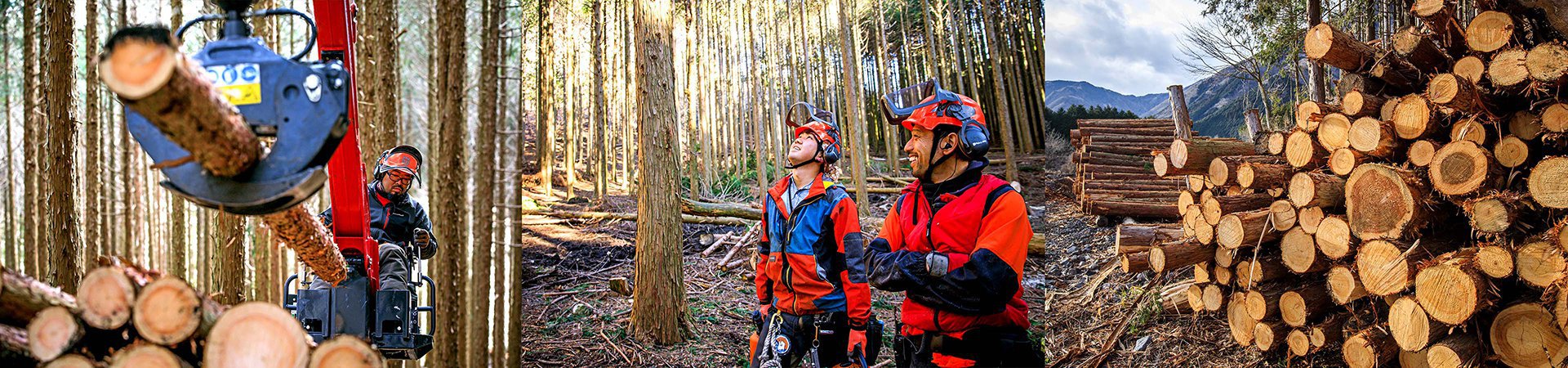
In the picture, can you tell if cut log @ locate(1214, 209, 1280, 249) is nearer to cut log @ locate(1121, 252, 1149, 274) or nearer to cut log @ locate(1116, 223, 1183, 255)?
cut log @ locate(1116, 223, 1183, 255)

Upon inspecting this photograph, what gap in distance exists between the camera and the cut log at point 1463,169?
3248mm

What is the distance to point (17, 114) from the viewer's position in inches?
161

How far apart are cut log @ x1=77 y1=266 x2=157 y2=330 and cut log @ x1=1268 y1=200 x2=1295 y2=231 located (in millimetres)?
4382

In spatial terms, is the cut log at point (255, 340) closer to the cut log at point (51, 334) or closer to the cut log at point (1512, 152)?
the cut log at point (51, 334)

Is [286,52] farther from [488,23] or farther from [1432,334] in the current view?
[1432,334]

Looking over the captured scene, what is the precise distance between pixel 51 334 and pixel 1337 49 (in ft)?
15.2

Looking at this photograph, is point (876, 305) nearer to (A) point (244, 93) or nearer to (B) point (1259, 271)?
(B) point (1259, 271)

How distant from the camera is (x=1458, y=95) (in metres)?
3.32

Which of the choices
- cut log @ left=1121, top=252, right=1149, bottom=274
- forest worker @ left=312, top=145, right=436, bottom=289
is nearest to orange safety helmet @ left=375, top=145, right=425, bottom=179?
forest worker @ left=312, top=145, right=436, bottom=289

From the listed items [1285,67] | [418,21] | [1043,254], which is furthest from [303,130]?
[1285,67]

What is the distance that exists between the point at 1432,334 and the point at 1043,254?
9.67 feet

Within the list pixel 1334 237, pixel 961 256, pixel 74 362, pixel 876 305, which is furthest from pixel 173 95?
pixel 876 305

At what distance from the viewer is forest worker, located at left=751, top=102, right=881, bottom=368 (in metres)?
3.58

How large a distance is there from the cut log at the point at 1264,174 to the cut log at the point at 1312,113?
257 millimetres
